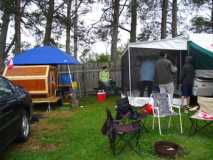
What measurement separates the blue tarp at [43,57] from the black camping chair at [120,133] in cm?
638

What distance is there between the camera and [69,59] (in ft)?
43.2

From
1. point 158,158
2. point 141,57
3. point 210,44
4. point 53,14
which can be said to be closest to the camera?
point 158,158

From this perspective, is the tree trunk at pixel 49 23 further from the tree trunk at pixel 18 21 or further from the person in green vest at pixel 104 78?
the person in green vest at pixel 104 78

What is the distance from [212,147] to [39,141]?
329 cm

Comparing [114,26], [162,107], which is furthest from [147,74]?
[114,26]

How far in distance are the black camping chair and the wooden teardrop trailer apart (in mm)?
5480

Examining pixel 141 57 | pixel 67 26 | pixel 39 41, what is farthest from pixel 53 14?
pixel 141 57

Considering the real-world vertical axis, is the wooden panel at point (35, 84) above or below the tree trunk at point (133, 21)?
below

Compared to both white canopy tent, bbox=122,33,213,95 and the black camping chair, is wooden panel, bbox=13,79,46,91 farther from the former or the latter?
the black camping chair

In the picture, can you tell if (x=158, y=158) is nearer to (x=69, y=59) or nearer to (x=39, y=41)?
(x=69, y=59)

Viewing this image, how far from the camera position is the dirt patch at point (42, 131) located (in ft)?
23.4

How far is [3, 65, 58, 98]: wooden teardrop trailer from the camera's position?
1195cm

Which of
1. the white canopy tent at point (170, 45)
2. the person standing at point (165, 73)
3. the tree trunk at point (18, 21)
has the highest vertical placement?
the tree trunk at point (18, 21)

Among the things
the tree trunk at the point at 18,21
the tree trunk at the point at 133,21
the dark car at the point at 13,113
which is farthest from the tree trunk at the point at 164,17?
the dark car at the point at 13,113
